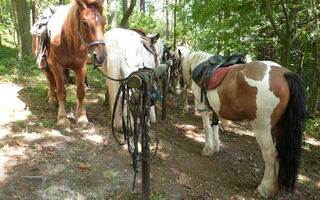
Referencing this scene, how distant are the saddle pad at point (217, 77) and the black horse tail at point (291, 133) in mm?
937

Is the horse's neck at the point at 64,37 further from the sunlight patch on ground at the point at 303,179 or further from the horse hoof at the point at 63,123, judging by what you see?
the sunlight patch on ground at the point at 303,179

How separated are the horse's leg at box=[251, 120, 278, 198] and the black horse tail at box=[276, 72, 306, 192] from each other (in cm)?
8

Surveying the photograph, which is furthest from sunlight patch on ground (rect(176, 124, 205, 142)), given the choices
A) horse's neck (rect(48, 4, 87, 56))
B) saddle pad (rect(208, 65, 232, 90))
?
horse's neck (rect(48, 4, 87, 56))

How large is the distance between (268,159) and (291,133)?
492mm

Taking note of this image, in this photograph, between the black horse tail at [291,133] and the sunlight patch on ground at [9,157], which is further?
the black horse tail at [291,133]

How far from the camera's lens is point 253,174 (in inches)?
159

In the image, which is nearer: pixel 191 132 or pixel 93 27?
pixel 93 27

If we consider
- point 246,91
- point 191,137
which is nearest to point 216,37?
point 191,137

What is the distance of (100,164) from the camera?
333cm

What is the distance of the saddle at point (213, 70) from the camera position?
3.90 m

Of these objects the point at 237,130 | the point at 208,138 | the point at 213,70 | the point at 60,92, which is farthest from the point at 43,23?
the point at 237,130

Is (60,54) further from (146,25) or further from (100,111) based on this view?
(146,25)

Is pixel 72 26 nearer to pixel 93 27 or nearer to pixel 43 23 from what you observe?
pixel 93 27

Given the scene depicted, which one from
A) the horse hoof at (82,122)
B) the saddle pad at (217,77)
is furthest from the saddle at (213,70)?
the horse hoof at (82,122)
